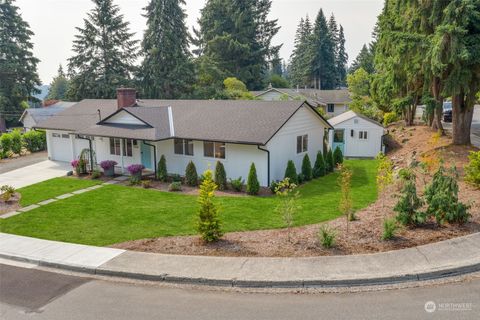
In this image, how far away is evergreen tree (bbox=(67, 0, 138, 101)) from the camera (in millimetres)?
45281

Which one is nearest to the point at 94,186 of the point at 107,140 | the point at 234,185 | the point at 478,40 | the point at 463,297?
the point at 107,140

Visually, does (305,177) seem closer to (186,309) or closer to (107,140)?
(107,140)

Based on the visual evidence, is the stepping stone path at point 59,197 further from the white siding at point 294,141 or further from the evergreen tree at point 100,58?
the evergreen tree at point 100,58

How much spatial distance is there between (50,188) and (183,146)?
21.5 ft

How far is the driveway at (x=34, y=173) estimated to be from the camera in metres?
20.0

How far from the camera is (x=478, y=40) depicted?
56.1ft

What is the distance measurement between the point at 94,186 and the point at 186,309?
510 inches

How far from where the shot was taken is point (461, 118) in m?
20.7

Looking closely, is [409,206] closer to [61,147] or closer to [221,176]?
[221,176]

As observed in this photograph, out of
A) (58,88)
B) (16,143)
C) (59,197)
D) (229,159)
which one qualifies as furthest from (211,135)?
(58,88)

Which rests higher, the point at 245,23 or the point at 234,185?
the point at 245,23

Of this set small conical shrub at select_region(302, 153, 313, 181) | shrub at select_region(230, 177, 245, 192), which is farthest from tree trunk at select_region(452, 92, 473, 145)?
shrub at select_region(230, 177, 245, 192)

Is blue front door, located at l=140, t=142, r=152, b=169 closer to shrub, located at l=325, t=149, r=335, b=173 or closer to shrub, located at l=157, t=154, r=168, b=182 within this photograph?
shrub, located at l=157, t=154, r=168, b=182

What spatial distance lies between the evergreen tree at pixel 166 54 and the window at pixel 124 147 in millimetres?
23462
